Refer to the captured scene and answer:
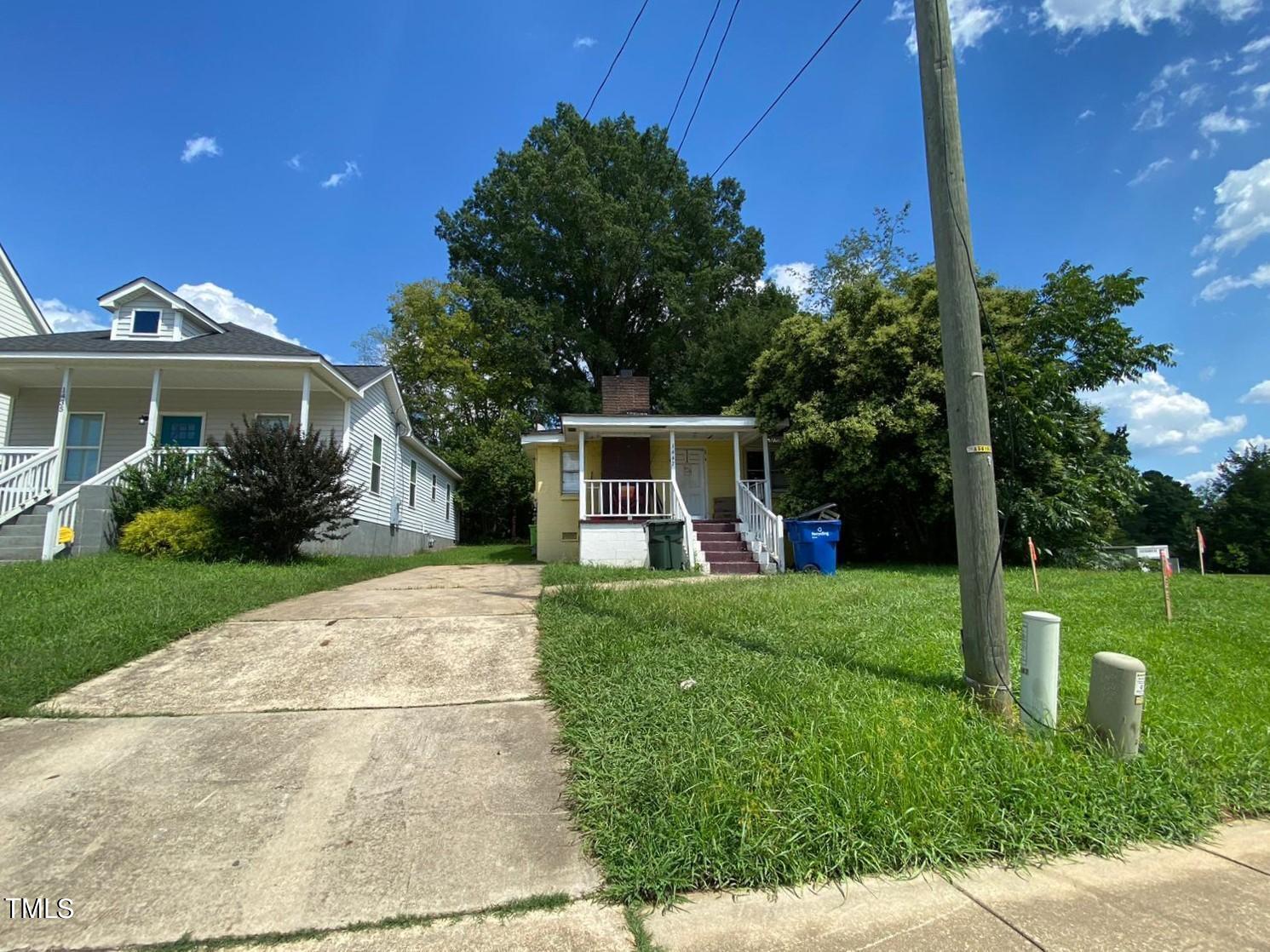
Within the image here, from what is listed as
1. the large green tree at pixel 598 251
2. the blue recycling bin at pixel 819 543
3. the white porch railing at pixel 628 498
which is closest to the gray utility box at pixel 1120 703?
the blue recycling bin at pixel 819 543

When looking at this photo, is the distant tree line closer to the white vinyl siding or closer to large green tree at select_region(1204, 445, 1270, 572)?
large green tree at select_region(1204, 445, 1270, 572)

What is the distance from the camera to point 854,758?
262cm

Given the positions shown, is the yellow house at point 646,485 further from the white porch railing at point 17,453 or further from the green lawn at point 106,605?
the white porch railing at point 17,453

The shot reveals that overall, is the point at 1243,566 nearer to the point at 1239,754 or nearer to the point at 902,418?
the point at 902,418

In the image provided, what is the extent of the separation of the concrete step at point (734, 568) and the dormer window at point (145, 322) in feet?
43.9

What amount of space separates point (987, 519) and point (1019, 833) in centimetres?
157

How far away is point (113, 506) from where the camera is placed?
389 inches

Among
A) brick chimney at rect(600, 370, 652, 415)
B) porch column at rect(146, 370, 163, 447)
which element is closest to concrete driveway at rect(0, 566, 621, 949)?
porch column at rect(146, 370, 163, 447)

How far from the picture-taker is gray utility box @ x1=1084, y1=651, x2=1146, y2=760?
2.78 metres

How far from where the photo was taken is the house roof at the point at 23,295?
579 inches

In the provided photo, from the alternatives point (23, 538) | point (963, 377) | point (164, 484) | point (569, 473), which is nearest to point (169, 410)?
point (164, 484)

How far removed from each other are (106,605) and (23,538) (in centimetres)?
541

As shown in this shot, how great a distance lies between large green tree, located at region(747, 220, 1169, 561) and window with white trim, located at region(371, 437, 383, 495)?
9.79m

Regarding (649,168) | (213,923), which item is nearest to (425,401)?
(649,168)
